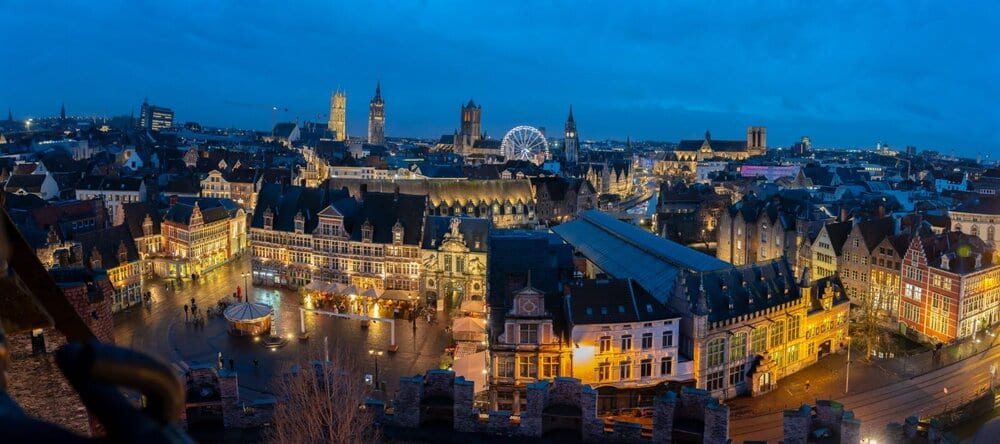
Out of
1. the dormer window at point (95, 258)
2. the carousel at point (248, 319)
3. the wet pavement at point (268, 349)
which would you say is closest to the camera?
the wet pavement at point (268, 349)

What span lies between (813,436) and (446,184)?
71.1m

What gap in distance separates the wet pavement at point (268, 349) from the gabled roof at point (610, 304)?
31.5 feet

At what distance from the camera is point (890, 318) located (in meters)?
53.3

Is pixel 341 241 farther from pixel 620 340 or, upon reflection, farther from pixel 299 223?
pixel 620 340

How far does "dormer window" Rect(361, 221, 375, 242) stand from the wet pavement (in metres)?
6.93

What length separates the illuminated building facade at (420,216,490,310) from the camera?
57.0 meters

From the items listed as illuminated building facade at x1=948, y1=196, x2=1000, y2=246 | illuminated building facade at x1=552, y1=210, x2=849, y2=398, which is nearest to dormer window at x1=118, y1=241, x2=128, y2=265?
illuminated building facade at x1=552, y1=210, x2=849, y2=398

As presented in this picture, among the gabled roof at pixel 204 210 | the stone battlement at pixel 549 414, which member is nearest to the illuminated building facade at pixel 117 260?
the gabled roof at pixel 204 210

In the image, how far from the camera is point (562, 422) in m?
18.3

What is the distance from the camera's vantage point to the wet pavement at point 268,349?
40.4 m

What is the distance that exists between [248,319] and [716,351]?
27.5 meters

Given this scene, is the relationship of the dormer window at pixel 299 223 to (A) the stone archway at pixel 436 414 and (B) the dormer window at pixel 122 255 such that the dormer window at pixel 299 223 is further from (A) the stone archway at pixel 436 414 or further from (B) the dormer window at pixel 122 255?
(A) the stone archway at pixel 436 414

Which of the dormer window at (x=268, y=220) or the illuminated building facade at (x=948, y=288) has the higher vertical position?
the dormer window at (x=268, y=220)

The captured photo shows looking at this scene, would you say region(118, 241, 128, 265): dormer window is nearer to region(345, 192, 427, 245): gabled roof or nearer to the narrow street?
region(345, 192, 427, 245): gabled roof
